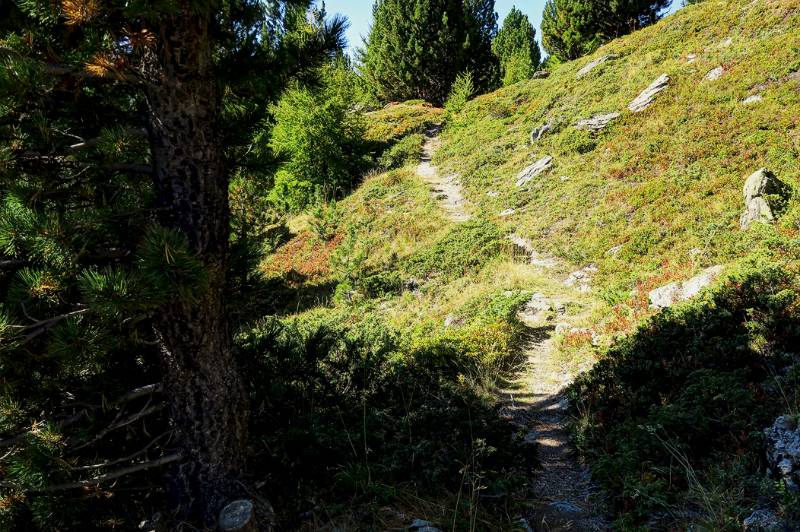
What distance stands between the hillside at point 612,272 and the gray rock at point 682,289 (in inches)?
9.8

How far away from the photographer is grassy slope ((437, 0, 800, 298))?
10.4 metres

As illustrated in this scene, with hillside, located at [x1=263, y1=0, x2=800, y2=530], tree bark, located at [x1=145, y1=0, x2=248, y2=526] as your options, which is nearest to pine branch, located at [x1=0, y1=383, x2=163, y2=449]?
tree bark, located at [x1=145, y1=0, x2=248, y2=526]

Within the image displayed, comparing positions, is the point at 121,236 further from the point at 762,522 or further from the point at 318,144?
the point at 318,144

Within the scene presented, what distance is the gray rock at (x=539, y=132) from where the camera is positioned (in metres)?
22.2

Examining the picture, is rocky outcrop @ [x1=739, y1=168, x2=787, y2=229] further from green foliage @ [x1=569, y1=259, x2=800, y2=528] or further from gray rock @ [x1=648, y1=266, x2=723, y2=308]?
green foliage @ [x1=569, y1=259, x2=800, y2=528]

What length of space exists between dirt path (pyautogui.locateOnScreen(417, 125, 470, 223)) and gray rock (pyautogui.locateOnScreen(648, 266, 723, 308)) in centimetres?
1050

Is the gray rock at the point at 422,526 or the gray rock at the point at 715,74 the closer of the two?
the gray rock at the point at 422,526

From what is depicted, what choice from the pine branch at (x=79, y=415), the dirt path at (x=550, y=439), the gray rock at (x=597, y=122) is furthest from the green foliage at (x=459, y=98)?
the pine branch at (x=79, y=415)

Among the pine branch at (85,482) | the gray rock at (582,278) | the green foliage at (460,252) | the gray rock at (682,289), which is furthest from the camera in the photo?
the green foliage at (460,252)

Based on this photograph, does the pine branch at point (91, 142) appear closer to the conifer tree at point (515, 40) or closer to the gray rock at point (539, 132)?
the gray rock at point (539, 132)

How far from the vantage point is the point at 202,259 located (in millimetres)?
2750

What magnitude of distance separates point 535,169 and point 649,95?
5693mm

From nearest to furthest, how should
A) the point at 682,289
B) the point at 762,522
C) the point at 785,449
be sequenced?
the point at 762,522 < the point at 785,449 < the point at 682,289

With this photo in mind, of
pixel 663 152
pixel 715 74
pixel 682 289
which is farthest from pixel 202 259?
pixel 715 74
